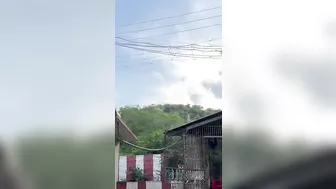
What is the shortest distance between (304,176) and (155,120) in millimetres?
537

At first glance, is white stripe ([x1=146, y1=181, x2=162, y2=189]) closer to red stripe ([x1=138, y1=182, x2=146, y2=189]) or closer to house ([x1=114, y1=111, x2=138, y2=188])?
red stripe ([x1=138, y1=182, x2=146, y2=189])

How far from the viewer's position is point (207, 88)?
1.49m

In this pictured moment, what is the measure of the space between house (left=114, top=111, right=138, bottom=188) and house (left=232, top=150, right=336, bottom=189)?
429 mm

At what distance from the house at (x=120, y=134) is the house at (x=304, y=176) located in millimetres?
429

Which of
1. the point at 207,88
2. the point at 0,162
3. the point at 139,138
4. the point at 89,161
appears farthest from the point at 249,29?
the point at 0,162

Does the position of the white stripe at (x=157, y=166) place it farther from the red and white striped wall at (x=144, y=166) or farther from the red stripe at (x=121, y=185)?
the red stripe at (x=121, y=185)

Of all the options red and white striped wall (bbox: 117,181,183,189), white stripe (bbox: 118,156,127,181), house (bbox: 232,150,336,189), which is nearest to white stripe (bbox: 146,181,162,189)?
red and white striped wall (bbox: 117,181,183,189)

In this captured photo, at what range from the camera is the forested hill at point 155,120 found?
5.01 ft

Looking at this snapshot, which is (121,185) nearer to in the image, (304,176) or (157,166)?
(157,166)

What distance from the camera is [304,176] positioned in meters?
1.32

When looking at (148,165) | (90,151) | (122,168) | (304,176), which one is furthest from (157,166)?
(304,176)

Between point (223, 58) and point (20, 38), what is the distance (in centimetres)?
89

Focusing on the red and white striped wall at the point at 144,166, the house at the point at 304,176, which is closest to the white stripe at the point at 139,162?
the red and white striped wall at the point at 144,166

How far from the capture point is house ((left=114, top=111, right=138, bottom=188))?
1.59 metres
